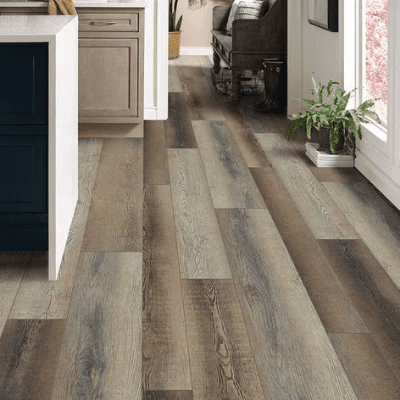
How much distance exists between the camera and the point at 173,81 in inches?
323

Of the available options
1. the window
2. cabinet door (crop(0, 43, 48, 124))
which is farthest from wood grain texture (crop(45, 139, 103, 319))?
the window

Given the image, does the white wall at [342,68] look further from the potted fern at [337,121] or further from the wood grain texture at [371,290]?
the wood grain texture at [371,290]

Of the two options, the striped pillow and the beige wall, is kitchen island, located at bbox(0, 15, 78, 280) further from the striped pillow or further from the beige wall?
the beige wall

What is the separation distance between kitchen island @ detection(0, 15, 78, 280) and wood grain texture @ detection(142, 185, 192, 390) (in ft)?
1.21

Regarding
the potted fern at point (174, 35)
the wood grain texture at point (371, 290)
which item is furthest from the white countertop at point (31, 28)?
the potted fern at point (174, 35)

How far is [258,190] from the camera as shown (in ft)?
13.3

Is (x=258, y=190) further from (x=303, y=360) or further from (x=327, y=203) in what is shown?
(x=303, y=360)

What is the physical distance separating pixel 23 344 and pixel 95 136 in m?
3.22

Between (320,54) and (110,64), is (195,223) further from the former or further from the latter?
(320,54)

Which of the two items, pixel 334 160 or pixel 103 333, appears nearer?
pixel 103 333

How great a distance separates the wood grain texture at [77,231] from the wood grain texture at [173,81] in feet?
8.14

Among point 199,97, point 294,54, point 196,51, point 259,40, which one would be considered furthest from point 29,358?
point 196,51

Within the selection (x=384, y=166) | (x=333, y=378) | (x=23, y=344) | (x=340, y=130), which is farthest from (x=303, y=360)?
(x=340, y=130)

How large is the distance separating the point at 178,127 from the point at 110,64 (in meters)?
0.81
